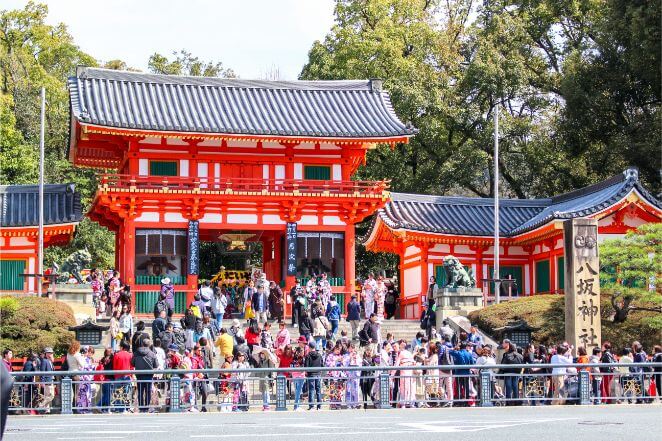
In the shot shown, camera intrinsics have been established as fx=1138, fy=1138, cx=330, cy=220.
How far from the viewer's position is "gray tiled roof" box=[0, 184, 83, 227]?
39188 millimetres

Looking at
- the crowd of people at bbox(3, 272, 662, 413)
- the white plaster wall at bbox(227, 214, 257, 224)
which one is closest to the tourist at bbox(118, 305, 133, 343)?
the crowd of people at bbox(3, 272, 662, 413)

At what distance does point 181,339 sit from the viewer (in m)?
26.0

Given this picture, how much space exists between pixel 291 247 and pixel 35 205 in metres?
9.14

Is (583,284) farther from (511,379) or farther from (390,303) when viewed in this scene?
(390,303)

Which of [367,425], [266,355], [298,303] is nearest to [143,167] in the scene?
[298,303]

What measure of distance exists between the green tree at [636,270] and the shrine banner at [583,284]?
13.7 ft

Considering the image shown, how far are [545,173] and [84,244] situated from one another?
20766mm

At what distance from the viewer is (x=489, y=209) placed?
43.7 metres

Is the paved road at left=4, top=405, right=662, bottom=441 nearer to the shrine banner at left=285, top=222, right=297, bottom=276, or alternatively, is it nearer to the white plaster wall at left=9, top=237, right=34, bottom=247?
the shrine banner at left=285, top=222, right=297, bottom=276

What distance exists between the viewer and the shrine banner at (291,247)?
3991 centimetres

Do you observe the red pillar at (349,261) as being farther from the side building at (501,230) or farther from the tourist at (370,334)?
the tourist at (370,334)

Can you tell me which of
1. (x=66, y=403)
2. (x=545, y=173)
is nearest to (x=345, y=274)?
(x=545, y=173)

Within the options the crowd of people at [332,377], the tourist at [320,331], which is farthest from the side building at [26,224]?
the crowd of people at [332,377]

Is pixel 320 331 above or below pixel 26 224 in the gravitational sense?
below
